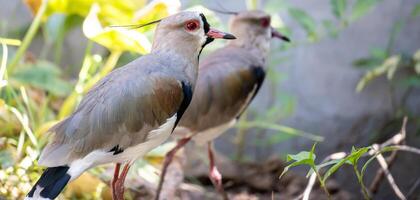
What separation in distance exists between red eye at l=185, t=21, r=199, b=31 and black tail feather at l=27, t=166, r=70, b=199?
636 mm

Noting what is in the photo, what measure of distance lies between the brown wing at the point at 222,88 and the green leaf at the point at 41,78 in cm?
77

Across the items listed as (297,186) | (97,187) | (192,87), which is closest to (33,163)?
(97,187)

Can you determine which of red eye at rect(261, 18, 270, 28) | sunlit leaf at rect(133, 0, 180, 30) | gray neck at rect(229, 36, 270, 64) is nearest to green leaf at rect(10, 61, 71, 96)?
sunlit leaf at rect(133, 0, 180, 30)

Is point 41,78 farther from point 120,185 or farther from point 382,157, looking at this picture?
point 382,157

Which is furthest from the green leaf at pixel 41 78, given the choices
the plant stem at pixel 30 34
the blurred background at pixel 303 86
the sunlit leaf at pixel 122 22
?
the sunlit leaf at pixel 122 22

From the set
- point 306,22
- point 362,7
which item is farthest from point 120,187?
point 362,7

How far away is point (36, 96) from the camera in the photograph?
411cm

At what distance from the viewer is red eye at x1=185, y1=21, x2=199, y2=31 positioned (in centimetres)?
272

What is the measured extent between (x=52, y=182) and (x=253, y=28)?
4.83 ft

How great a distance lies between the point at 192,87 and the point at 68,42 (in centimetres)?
237

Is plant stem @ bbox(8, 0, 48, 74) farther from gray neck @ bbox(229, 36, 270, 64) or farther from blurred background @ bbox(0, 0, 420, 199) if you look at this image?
gray neck @ bbox(229, 36, 270, 64)

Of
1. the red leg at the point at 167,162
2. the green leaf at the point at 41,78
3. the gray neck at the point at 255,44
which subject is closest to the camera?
the red leg at the point at 167,162

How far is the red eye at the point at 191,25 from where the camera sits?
8.91 feet

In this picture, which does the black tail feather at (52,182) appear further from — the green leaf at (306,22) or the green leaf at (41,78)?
the green leaf at (306,22)
